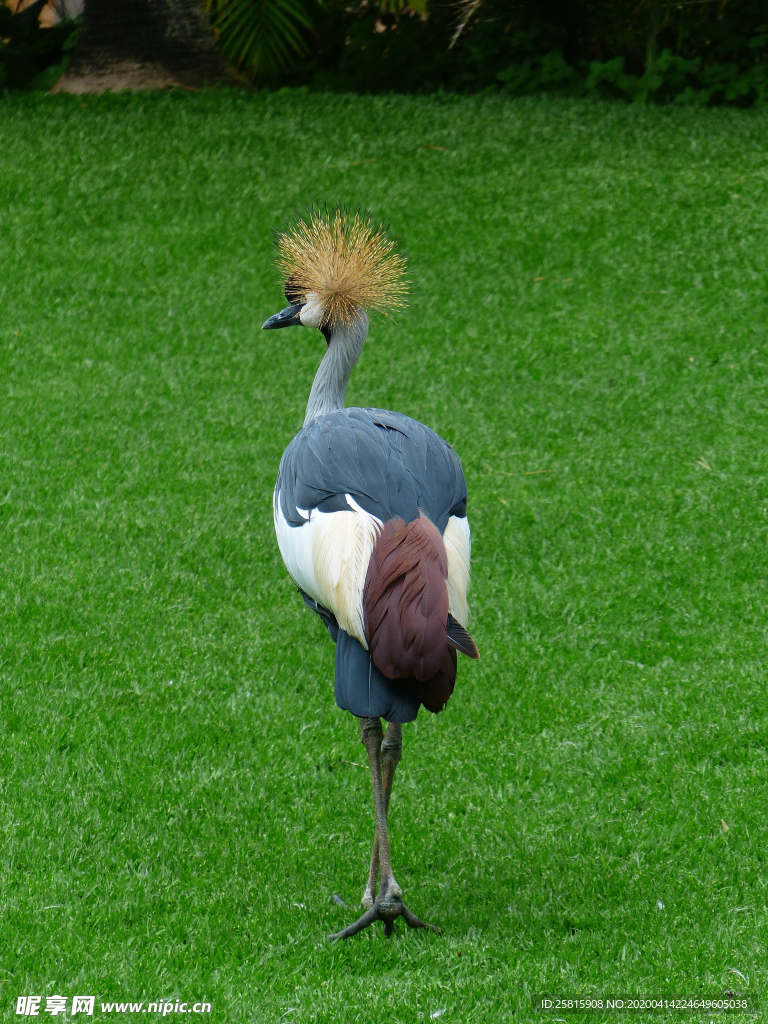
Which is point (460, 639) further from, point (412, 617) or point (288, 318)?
point (288, 318)

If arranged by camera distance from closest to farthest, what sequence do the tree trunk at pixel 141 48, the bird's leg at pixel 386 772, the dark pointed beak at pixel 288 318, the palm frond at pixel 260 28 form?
1. the bird's leg at pixel 386 772
2. the dark pointed beak at pixel 288 318
3. the tree trunk at pixel 141 48
4. the palm frond at pixel 260 28

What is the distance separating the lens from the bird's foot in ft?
10.6

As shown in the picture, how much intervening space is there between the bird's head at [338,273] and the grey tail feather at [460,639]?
1.30 meters

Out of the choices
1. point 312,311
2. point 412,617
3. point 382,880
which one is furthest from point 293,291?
point 382,880

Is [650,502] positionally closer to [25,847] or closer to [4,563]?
[4,563]

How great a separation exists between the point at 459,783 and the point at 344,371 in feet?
4.87

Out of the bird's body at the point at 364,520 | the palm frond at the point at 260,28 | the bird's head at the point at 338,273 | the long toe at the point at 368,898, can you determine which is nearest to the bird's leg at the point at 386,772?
the long toe at the point at 368,898

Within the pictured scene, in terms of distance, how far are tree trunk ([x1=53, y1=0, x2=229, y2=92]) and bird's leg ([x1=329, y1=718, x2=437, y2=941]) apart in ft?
32.6

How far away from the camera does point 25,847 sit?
3637mm

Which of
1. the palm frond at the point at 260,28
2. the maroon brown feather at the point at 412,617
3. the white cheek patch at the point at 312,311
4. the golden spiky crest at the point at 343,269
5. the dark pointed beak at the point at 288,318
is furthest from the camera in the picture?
the palm frond at the point at 260,28

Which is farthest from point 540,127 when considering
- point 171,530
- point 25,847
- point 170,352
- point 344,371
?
point 25,847

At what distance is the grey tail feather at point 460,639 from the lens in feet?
9.66

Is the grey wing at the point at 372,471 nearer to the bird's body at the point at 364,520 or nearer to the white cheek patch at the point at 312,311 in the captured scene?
the bird's body at the point at 364,520

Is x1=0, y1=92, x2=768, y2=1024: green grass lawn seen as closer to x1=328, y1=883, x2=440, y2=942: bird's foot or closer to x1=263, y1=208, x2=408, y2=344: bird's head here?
x1=328, y1=883, x2=440, y2=942: bird's foot
